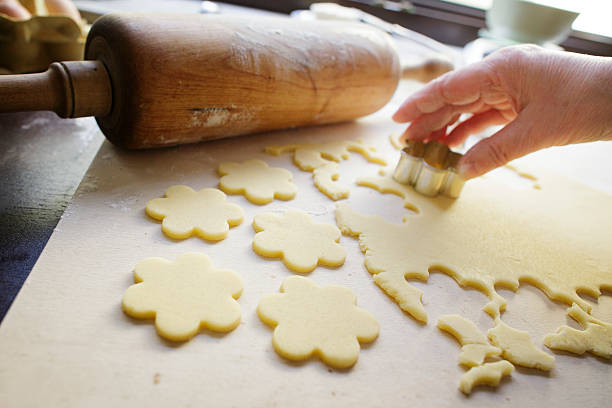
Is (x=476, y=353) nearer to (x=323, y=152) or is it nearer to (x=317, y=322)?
(x=317, y=322)

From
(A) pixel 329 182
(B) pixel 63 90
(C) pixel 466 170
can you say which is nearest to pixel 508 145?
(C) pixel 466 170

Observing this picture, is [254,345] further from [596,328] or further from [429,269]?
[596,328]

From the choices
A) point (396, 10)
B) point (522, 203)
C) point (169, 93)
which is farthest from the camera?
point (396, 10)

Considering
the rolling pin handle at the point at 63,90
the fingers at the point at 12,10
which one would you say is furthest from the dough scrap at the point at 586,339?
the fingers at the point at 12,10

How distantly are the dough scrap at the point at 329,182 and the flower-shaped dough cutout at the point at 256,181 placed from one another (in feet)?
0.26

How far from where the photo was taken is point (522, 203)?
1.35m

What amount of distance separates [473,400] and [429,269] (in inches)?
13.3

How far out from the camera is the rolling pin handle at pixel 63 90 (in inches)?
37.6

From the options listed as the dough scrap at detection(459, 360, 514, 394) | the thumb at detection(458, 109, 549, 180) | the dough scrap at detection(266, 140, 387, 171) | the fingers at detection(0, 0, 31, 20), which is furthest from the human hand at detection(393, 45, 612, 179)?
the fingers at detection(0, 0, 31, 20)

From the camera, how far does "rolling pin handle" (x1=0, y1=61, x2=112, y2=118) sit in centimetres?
95

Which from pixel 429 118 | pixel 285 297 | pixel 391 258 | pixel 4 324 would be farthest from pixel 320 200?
pixel 4 324

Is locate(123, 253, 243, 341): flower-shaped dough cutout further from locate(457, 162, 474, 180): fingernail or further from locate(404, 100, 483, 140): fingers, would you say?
locate(404, 100, 483, 140): fingers

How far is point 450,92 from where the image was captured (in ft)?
4.22

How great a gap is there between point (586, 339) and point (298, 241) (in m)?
0.63
